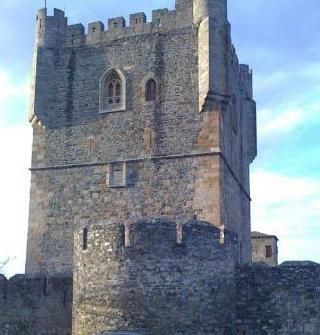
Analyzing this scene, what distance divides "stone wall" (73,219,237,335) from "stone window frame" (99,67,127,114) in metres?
7.27

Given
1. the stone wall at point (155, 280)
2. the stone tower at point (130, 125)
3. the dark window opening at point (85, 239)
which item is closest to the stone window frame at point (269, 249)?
the stone tower at point (130, 125)

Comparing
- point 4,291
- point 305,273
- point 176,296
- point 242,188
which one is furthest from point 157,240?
point 242,188

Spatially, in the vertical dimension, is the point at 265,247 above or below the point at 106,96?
below

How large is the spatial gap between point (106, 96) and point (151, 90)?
4.61 feet

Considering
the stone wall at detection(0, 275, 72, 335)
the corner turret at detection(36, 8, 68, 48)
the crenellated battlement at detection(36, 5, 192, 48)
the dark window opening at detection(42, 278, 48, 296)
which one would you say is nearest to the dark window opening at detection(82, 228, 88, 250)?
the stone wall at detection(0, 275, 72, 335)

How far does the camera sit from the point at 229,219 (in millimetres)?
20000

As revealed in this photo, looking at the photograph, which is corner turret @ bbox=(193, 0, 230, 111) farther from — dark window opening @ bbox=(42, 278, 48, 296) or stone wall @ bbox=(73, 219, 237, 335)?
stone wall @ bbox=(73, 219, 237, 335)

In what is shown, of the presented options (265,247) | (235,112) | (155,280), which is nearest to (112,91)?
(235,112)

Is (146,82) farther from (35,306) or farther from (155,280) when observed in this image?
(155,280)

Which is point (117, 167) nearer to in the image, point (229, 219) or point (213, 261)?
point (229, 219)

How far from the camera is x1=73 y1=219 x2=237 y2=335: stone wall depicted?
12984 mm

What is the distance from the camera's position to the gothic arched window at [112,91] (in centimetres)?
2052

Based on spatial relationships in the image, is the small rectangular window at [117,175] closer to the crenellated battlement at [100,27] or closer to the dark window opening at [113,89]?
the dark window opening at [113,89]

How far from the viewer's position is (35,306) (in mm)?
16328
